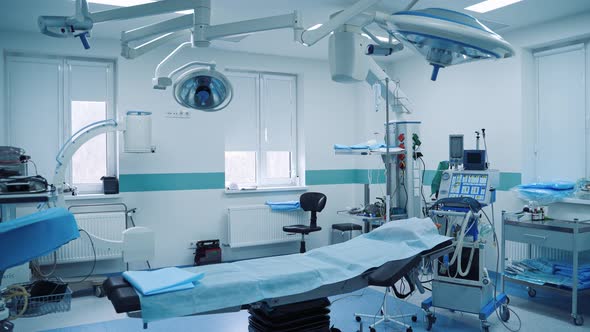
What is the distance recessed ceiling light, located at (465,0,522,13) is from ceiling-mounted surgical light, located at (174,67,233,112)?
2237 mm

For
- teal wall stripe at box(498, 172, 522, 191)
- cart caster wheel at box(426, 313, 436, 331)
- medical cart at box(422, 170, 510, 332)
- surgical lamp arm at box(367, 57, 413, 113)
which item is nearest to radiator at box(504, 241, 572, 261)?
teal wall stripe at box(498, 172, 522, 191)

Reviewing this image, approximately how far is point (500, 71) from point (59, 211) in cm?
407

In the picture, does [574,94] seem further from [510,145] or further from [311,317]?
[311,317]

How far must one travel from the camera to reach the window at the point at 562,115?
4.14 m

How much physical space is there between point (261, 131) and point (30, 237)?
3883 millimetres

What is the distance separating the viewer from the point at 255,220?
539cm

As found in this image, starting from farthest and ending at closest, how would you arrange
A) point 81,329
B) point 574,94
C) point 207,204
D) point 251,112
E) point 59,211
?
point 251,112 < point 207,204 < point 574,94 < point 81,329 < point 59,211

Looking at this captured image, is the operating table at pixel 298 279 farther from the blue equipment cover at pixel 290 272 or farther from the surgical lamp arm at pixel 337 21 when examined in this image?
the surgical lamp arm at pixel 337 21

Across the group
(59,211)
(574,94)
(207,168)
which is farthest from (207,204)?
(574,94)

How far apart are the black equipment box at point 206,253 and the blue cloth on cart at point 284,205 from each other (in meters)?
0.78

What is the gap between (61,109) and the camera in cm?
479

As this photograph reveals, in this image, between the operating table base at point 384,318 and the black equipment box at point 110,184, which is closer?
the operating table base at point 384,318

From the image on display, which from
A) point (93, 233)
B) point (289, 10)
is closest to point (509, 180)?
point (289, 10)

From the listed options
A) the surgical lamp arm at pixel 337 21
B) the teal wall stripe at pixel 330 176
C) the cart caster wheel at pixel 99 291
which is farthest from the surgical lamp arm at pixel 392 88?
the cart caster wheel at pixel 99 291
